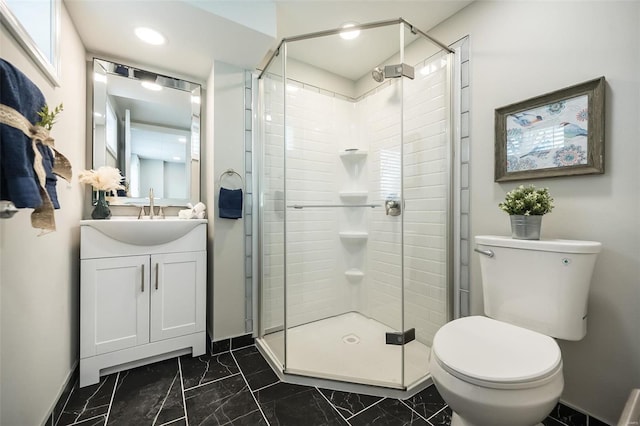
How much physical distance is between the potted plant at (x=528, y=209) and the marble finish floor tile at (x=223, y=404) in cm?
153

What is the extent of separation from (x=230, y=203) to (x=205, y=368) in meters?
1.09

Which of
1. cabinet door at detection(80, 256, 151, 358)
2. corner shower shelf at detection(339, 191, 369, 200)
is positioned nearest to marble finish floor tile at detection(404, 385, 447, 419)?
corner shower shelf at detection(339, 191, 369, 200)

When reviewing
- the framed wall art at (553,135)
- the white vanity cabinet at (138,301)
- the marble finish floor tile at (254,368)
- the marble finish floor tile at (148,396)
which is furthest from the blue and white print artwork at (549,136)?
the marble finish floor tile at (148,396)

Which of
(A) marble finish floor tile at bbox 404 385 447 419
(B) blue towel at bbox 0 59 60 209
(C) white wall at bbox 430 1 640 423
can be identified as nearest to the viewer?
(B) blue towel at bbox 0 59 60 209

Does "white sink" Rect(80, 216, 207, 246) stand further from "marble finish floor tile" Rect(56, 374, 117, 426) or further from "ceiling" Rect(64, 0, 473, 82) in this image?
"ceiling" Rect(64, 0, 473, 82)

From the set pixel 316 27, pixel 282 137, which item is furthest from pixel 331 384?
pixel 316 27

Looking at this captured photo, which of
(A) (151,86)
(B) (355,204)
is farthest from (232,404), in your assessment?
(A) (151,86)

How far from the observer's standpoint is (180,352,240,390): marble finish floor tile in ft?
5.39

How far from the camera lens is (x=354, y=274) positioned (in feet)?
8.16

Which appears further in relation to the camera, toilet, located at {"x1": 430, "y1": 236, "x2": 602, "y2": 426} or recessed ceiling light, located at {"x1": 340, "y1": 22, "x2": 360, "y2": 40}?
recessed ceiling light, located at {"x1": 340, "y1": 22, "x2": 360, "y2": 40}

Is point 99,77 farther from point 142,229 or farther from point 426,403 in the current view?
point 426,403

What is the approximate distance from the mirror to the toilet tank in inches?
81.6

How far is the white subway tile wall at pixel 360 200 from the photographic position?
1.83 meters

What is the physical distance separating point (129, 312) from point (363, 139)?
7.08ft
